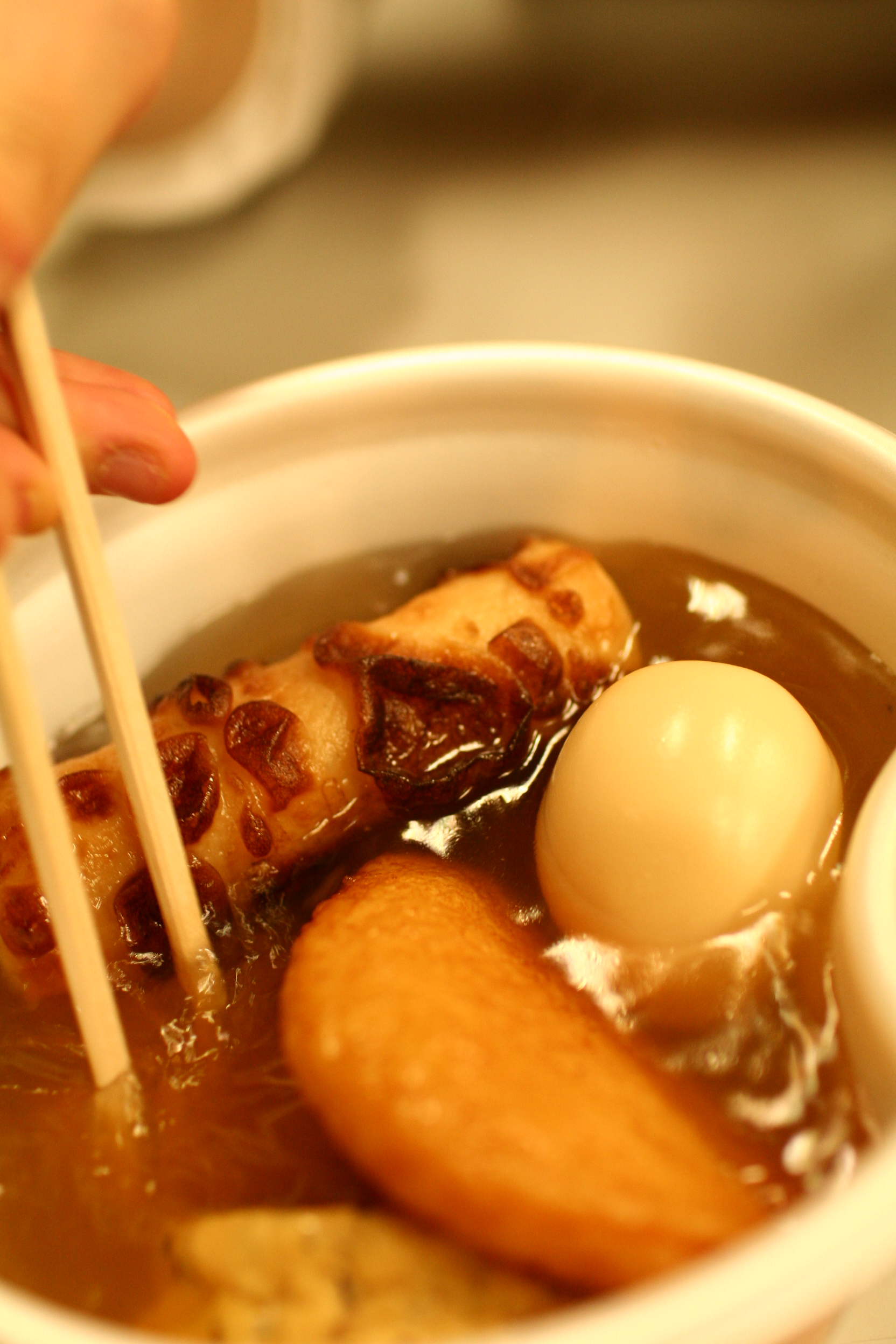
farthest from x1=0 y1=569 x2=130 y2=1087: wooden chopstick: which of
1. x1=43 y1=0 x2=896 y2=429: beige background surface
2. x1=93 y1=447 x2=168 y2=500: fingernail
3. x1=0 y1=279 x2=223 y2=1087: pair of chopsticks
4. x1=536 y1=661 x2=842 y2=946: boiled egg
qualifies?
x1=43 y1=0 x2=896 y2=429: beige background surface

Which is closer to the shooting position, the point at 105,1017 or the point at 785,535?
the point at 105,1017

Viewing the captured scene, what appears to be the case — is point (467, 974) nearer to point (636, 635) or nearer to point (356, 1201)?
point (356, 1201)

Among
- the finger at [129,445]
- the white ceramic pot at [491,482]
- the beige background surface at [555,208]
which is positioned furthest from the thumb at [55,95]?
the beige background surface at [555,208]

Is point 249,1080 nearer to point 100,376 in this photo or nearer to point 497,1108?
point 497,1108

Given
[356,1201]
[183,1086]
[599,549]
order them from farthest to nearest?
[599,549] → [183,1086] → [356,1201]

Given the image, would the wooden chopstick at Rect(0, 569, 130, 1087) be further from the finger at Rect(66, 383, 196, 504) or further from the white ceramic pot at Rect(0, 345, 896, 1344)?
the white ceramic pot at Rect(0, 345, 896, 1344)

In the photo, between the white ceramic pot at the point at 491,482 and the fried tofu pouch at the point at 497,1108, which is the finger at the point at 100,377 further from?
the fried tofu pouch at the point at 497,1108

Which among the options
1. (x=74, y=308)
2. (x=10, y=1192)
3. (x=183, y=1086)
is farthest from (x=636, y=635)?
(x=74, y=308)
